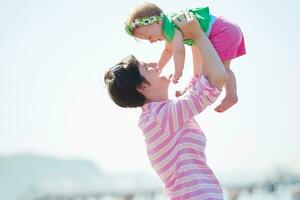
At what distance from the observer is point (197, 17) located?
5.31 m

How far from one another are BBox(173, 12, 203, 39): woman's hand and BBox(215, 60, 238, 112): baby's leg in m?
0.37

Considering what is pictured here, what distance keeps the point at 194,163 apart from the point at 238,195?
24028mm

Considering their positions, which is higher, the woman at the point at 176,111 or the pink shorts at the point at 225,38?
the pink shorts at the point at 225,38

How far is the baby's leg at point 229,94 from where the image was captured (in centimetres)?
545

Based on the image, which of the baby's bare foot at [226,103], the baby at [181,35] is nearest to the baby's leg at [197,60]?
the baby at [181,35]

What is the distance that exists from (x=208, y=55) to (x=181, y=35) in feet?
1.12

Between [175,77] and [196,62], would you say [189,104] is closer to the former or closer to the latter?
[175,77]

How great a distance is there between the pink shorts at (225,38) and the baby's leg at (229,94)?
112 mm

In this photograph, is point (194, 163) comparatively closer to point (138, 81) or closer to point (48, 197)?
point (138, 81)

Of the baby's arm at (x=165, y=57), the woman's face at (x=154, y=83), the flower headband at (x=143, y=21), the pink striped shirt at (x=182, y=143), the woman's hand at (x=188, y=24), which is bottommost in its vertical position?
the pink striped shirt at (x=182, y=143)

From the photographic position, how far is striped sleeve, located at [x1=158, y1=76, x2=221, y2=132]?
197 inches

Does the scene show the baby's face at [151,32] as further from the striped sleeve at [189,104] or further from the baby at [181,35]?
the striped sleeve at [189,104]

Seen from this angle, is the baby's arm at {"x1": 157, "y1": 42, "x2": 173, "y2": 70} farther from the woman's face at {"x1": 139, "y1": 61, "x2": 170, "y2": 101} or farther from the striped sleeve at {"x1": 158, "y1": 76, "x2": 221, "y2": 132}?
the striped sleeve at {"x1": 158, "y1": 76, "x2": 221, "y2": 132}

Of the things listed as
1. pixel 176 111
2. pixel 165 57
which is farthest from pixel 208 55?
pixel 165 57
